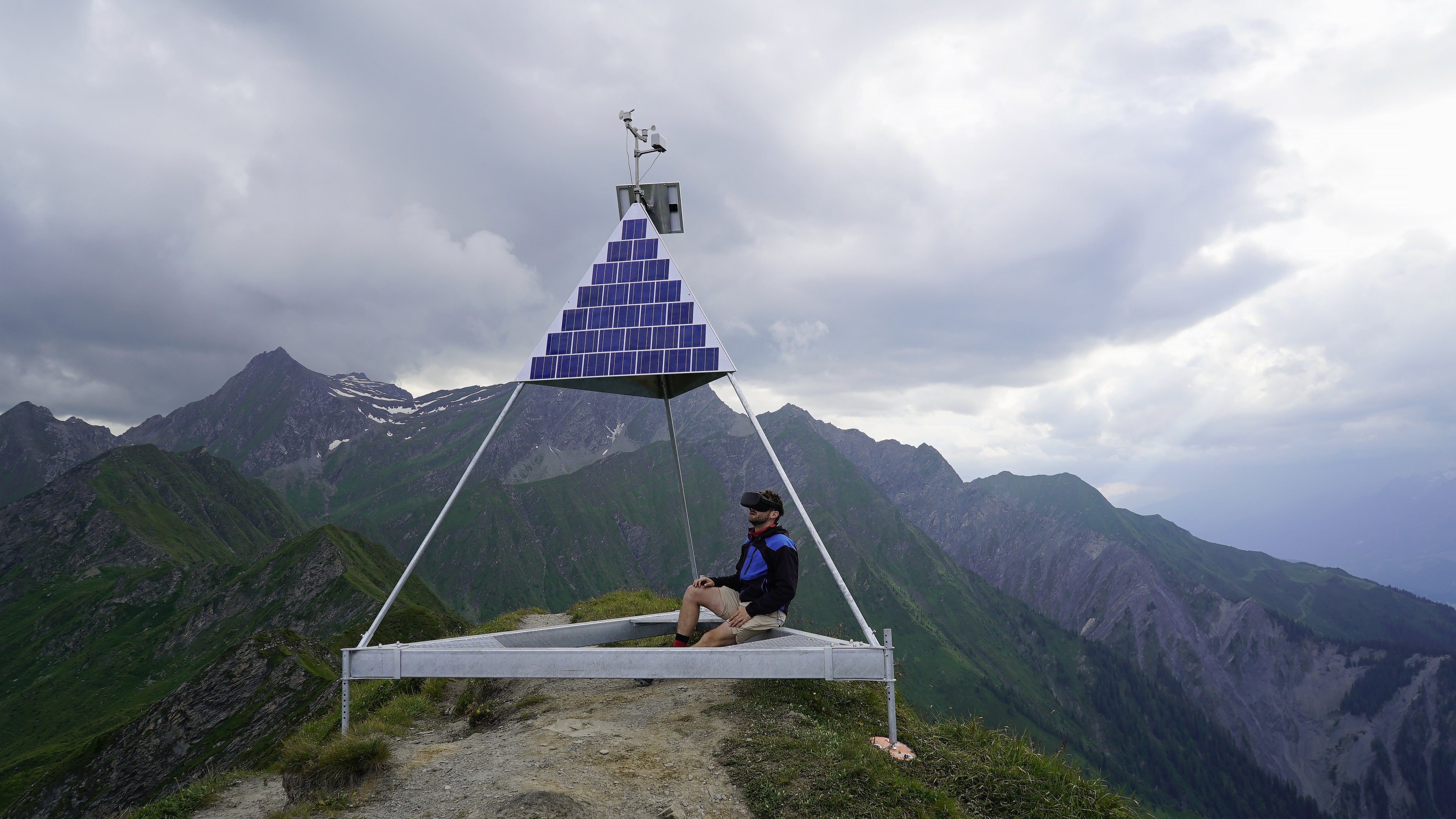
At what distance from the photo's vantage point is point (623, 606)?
77.2 feet

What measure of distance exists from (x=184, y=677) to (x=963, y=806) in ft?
632

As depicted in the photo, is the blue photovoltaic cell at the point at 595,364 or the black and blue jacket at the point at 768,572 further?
the blue photovoltaic cell at the point at 595,364

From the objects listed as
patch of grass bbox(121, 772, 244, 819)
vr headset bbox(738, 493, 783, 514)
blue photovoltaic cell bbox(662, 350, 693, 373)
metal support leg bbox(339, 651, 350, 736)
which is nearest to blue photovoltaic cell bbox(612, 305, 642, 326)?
blue photovoltaic cell bbox(662, 350, 693, 373)

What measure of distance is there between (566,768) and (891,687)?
518 centimetres

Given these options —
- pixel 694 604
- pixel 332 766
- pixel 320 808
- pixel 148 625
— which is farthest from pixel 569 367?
pixel 148 625

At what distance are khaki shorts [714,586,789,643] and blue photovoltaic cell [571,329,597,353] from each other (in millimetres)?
6263

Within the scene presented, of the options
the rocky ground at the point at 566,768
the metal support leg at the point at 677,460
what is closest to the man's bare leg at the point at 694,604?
the rocky ground at the point at 566,768

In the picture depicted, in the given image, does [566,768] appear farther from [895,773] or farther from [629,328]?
[629,328]

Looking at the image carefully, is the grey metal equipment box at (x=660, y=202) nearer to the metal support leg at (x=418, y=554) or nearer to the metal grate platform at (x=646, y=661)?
the metal support leg at (x=418, y=554)

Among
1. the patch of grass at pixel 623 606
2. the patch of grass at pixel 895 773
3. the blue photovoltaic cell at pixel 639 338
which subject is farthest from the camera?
the patch of grass at pixel 623 606

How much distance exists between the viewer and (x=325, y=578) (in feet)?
571

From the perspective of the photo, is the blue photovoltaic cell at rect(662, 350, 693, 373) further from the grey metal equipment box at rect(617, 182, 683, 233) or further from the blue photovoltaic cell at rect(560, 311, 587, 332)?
the grey metal equipment box at rect(617, 182, 683, 233)

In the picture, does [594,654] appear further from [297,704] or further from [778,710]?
[297,704]

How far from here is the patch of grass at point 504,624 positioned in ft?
79.5
